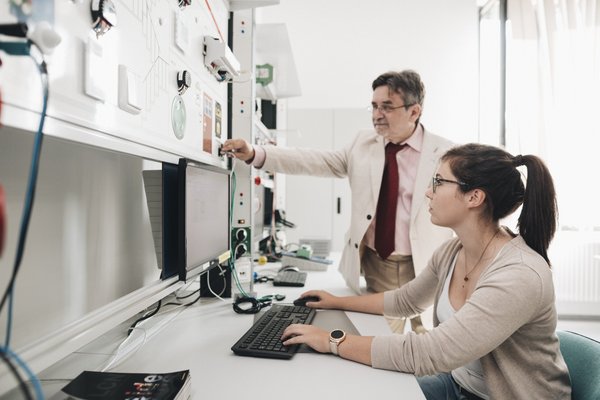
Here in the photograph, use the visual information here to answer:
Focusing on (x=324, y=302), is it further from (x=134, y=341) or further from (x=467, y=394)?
(x=134, y=341)

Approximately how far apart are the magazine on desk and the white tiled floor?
3.58 metres

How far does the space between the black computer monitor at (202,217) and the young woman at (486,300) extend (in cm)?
34

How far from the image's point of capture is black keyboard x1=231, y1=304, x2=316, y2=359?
0.97m

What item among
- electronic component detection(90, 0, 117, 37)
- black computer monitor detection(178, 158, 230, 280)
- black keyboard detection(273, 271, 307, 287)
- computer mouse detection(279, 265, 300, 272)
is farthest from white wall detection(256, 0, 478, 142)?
electronic component detection(90, 0, 117, 37)

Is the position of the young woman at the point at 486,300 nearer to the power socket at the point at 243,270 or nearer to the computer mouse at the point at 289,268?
the power socket at the point at 243,270

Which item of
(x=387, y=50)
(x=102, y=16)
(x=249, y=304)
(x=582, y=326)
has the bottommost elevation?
(x=582, y=326)

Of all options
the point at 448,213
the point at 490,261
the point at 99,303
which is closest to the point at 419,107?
the point at 448,213

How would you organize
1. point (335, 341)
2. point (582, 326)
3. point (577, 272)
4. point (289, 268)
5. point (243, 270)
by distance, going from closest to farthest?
point (335, 341)
point (243, 270)
point (289, 268)
point (582, 326)
point (577, 272)

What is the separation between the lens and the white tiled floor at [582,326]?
3.26 m

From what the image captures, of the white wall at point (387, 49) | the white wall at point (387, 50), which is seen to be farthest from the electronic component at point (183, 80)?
the white wall at point (387, 49)

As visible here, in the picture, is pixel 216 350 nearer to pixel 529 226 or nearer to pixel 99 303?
pixel 99 303

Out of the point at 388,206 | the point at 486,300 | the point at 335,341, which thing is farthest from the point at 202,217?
the point at 388,206

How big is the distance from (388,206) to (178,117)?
97 cm

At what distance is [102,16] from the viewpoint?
0.74 meters
